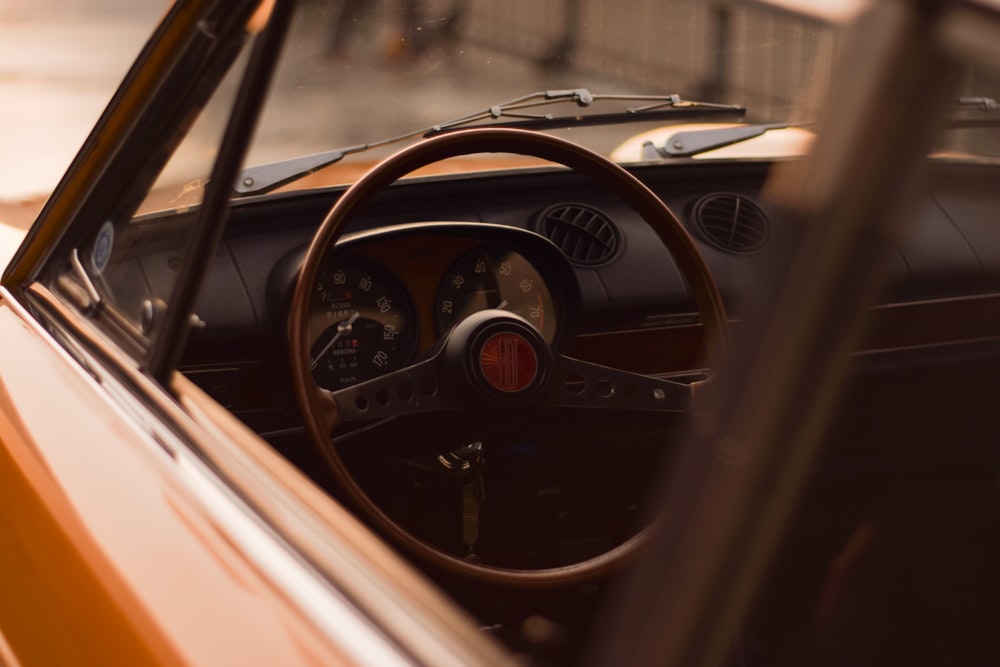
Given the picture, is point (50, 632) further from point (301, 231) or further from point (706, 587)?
point (301, 231)

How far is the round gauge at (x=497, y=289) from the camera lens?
9.00 ft

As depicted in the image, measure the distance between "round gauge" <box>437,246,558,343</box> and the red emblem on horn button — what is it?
1.69ft

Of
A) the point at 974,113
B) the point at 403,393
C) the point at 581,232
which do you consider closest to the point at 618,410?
the point at 403,393

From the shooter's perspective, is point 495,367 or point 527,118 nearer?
point 495,367

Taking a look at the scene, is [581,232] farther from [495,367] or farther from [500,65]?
[495,367]

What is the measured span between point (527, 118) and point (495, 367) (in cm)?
109

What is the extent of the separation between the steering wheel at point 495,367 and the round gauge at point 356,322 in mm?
415

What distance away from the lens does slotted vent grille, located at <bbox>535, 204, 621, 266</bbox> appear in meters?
3.06

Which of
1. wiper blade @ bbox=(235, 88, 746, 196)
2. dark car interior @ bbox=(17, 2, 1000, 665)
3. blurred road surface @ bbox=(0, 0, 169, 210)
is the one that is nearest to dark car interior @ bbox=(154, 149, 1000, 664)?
dark car interior @ bbox=(17, 2, 1000, 665)

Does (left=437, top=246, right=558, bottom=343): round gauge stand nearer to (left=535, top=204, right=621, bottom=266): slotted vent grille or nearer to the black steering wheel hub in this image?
(left=535, top=204, right=621, bottom=266): slotted vent grille

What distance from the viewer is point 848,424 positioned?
0.90m

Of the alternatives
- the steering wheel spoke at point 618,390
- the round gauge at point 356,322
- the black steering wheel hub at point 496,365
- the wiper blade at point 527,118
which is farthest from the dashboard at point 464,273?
the black steering wheel hub at point 496,365

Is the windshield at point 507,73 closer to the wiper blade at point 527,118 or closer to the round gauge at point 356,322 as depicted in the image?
the wiper blade at point 527,118

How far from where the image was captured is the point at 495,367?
7.13 ft
